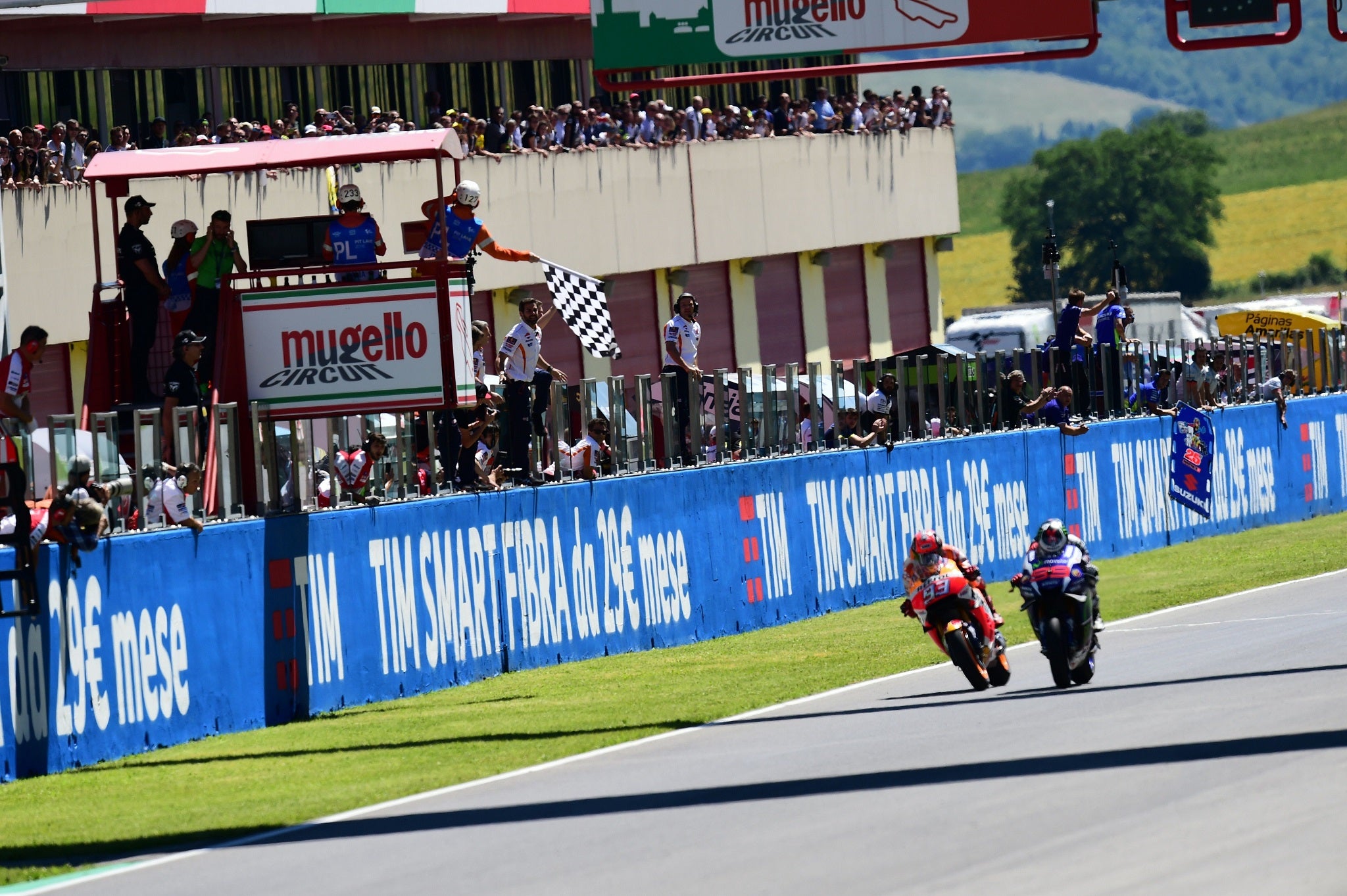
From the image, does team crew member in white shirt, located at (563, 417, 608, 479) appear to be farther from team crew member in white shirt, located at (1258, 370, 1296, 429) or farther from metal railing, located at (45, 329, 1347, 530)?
team crew member in white shirt, located at (1258, 370, 1296, 429)

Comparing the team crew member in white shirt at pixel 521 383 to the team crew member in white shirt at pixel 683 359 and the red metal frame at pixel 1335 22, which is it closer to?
the team crew member in white shirt at pixel 683 359

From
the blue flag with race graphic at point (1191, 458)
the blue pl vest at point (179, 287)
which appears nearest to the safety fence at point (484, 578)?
the blue flag with race graphic at point (1191, 458)

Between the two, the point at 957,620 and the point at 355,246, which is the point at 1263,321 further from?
the point at 957,620

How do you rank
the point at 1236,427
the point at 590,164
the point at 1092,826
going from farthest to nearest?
1. the point at 590,164
2. the point at 1236,427
3. the point at 1092,826

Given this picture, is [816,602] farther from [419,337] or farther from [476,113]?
[476,113]

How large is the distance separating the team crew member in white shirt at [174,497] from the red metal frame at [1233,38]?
26.2 feet

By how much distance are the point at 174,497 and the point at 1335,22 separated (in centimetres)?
959

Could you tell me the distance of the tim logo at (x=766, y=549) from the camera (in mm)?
25297

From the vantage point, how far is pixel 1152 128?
153500 mm

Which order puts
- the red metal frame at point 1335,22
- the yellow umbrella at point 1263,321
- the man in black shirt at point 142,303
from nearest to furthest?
the red metal frame at point 1335,22
the man in black shirt at point 142,303
the yellow umbrella at point 1263,321

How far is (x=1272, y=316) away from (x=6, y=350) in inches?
1693

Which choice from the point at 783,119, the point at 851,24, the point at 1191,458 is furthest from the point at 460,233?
the point at 783,119

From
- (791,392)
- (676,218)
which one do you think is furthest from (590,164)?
(791,392)

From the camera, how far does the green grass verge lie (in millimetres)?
13375
